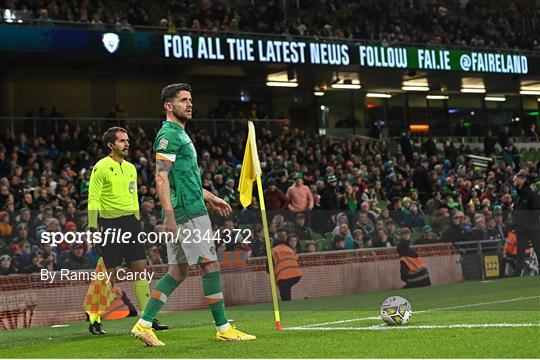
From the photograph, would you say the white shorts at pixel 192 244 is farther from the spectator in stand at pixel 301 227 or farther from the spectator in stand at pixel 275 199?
A: the spectator in stand at pixel 275 199

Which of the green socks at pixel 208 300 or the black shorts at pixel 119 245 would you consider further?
the black shorts at pixel 119 245

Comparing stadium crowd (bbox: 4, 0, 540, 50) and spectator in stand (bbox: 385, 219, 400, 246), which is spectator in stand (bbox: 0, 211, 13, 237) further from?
stadium crowd (bbox: 4, 0, 540, 50)

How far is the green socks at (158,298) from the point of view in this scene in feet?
26.4

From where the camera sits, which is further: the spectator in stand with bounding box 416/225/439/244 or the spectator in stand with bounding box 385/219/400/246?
the spectator in stand with bounding box 416/225/439/244

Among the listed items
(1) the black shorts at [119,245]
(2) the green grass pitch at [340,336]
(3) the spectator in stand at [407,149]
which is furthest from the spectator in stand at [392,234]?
(3) the spectator in stand at [407,149]

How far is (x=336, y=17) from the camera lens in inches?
1380

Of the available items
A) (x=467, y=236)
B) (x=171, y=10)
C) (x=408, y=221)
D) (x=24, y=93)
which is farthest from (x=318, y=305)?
(x=24, y=93)

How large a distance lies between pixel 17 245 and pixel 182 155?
5948 mm

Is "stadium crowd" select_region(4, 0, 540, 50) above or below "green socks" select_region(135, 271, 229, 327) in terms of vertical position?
above

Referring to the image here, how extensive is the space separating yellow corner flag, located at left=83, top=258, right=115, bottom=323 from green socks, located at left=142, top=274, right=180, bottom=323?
205 centimetres

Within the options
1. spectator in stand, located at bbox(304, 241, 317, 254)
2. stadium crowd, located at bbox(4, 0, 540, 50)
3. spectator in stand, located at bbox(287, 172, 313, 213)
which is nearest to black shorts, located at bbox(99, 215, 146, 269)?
spectator in stand, located at bbox(304, 241, 317, 254)

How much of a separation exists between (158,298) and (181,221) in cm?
70

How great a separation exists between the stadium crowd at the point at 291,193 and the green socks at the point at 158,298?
5277 millimetres

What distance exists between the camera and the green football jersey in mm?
8133
